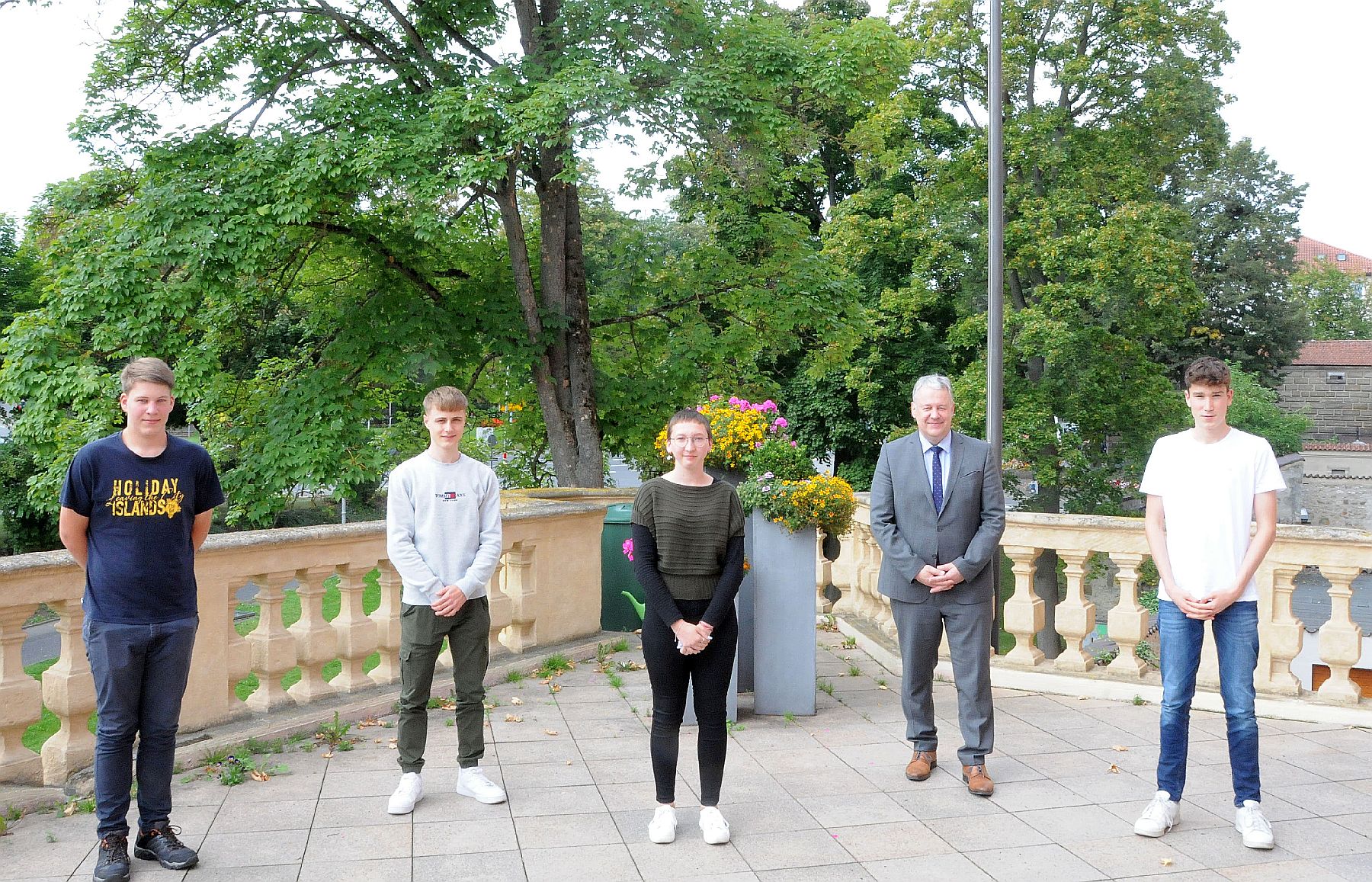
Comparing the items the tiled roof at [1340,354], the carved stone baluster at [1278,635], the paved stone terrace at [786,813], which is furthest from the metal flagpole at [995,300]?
the tiled roof at [1340,354]

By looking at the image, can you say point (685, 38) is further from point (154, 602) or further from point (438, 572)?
point (154, 602)

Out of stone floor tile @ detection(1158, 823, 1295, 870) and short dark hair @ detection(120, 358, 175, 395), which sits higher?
short dark hair @ detection(120, 358, 175, 395)

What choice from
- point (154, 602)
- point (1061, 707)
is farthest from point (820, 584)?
point (154, 602)

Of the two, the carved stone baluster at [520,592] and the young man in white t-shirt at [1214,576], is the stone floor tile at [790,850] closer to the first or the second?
the young man in white t-shirt at [1214,576]

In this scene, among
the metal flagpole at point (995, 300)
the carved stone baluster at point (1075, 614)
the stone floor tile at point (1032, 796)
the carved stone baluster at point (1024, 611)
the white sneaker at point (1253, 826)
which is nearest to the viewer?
the white sneaker at point (1253, 826)

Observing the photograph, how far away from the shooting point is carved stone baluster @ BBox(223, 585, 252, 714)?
17.3ft

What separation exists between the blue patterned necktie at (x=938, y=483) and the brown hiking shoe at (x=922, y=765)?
1184mm

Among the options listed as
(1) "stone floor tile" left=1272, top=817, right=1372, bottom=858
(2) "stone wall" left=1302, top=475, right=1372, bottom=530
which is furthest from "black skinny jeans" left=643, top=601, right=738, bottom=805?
(2) "stone wall" left=1302, top=475, right=1372, bottom=530

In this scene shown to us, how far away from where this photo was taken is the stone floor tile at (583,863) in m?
3.82

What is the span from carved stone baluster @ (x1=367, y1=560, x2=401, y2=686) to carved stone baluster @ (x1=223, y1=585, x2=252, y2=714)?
0.80 m

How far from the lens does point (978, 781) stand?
4770 millimetres

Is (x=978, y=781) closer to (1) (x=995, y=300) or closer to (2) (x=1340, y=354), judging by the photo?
(1) (x=995, y=300)

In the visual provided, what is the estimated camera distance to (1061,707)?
6.34 m

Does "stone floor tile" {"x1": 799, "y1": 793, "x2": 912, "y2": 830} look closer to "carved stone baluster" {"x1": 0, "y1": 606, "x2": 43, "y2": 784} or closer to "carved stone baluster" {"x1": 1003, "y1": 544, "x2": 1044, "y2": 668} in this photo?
"carved stone baluster" {"x1": 1003, "y1": 544, "x2": 1044, "y2": 668}
